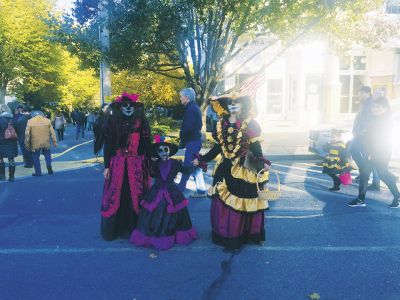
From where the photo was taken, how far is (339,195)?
7559mm

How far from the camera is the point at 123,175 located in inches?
203

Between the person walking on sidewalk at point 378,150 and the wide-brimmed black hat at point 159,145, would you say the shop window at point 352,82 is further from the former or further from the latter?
the wide-brimmed black hat at point 159,145

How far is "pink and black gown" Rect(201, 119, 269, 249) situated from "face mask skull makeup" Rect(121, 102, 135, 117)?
121 centimetres

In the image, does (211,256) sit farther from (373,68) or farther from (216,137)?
(373,68)

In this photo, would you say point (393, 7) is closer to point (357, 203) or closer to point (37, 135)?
point (357, 203)

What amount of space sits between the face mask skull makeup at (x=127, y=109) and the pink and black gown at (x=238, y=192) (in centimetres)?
121

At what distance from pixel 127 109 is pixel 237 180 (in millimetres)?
1686

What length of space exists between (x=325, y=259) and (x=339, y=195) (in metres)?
3.20

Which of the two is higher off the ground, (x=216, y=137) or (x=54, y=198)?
(x=216, y=137)

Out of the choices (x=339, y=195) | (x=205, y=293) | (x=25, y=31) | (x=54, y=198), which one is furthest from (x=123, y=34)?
(x=25, y=31)

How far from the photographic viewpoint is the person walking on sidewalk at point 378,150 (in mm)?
6660

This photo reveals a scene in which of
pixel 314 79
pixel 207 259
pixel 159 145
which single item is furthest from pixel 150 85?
pixel 207 259

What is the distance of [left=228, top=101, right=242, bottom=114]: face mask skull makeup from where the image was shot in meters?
5.00

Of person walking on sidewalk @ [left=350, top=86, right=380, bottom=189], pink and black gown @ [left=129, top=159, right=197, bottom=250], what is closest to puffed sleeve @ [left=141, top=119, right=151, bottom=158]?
pink and black gown @ [left=129, top=159, right=197, bottom=250]
